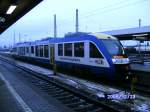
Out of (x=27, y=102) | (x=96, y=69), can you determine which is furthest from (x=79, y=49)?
(x=27, y=102)

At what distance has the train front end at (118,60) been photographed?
19405 millimetres

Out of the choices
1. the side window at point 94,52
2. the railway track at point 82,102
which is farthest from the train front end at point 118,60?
the railway track at point 82,102

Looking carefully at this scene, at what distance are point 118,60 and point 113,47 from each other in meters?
1.33

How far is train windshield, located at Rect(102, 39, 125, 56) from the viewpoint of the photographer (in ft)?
66.2

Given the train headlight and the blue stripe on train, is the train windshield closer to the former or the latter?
the train headlight

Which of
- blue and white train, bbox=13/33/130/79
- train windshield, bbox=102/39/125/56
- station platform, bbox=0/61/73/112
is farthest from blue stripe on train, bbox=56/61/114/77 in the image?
station platform, bbox=0/61/73/112

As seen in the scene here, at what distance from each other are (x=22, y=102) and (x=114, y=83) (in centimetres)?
871

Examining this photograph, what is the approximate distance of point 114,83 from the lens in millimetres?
20375

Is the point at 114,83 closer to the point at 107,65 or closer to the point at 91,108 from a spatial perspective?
the point at 107,65

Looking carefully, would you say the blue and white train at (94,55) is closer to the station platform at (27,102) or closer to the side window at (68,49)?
the side window at (68,49)

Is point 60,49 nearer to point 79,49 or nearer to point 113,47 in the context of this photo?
point 79,49

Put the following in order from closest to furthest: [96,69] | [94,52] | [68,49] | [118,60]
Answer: [118,60], [96,69], [94,52], [68,49]

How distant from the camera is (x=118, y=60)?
1961cm

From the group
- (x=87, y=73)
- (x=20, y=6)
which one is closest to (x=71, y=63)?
(x=87, y=73)
